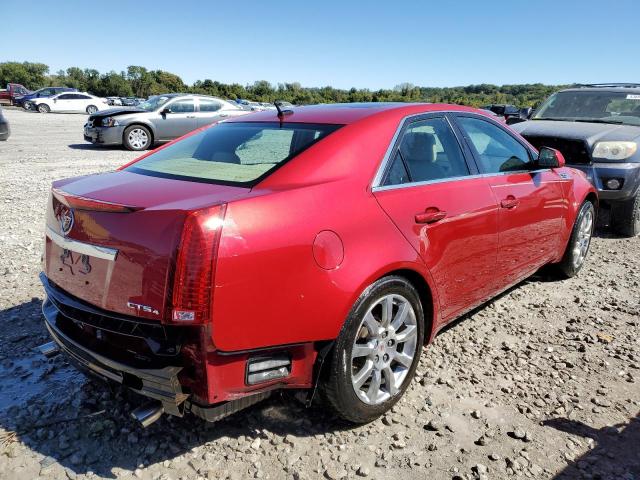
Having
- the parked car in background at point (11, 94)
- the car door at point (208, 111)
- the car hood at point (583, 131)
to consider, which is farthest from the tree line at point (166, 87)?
the car hood at point (583, 131)

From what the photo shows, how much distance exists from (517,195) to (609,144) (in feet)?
10.7

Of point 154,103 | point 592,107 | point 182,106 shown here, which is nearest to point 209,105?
point 182,106

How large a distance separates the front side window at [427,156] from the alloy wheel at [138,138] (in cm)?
1207

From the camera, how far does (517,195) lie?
3.60m

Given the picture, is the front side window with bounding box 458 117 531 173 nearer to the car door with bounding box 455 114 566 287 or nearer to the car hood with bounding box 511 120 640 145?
the car door with bounding box 455 114 566 287

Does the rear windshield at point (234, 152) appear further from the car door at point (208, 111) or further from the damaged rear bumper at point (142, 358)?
the car door at point (208, 111)

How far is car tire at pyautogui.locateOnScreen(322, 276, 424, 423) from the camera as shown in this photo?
238 cm

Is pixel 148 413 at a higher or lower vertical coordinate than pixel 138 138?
lower

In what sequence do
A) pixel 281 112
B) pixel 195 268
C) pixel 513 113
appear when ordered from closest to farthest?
pixel 195 268, pixel 281 112, pixel 513 113

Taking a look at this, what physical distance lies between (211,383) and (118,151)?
12.9 m

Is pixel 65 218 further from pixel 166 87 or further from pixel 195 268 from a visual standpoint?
pixel 166 87

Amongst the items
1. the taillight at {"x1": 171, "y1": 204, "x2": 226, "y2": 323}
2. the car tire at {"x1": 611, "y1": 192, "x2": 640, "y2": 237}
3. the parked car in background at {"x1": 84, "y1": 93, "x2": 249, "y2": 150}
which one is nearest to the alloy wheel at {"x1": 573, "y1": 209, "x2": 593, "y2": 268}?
the car tire at {"x1": 611, "y1": 192, "x2": 640, "y2": 237}

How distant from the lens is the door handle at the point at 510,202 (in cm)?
342

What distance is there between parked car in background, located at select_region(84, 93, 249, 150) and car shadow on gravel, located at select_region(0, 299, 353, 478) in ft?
37.2
